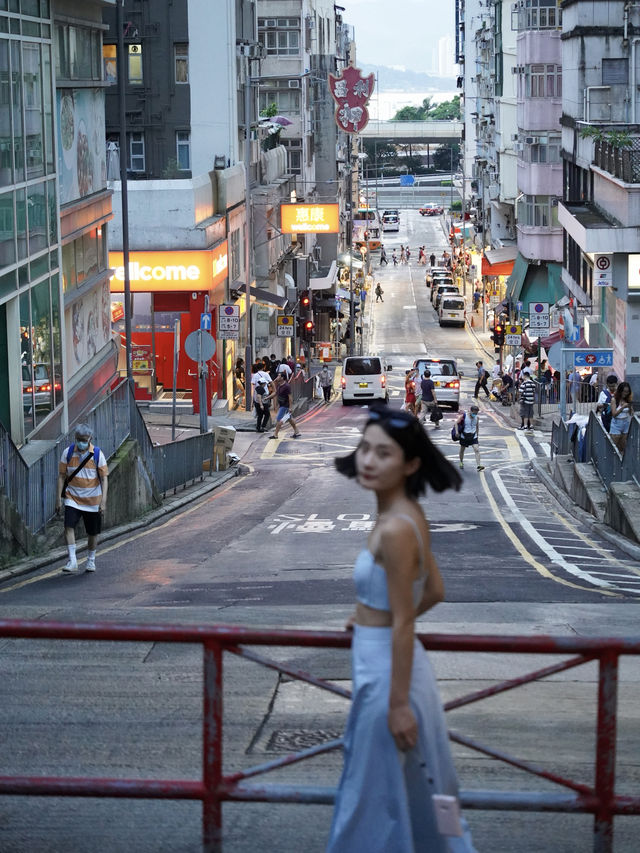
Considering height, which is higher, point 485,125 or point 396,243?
point 485,125

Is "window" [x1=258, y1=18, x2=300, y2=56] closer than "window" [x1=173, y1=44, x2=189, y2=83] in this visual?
No

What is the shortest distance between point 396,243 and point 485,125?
5293cm

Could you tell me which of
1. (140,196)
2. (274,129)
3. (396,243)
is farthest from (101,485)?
(396,243)

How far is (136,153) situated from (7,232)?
3672 cm

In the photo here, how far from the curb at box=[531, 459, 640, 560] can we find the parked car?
52.3ft

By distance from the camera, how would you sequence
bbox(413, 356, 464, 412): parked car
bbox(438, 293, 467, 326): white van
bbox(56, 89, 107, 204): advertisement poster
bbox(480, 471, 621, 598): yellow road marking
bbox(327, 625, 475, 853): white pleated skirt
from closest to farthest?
bbox(327, 625, 475, 853): white pleated skirt → bbox(480, 471, 621, 598): yellow road marking → bbox(56, 89, 107, 204): advertisement poster → bbox(413, 356, 464, 412): parked car → bbox(438, 293, 467, 326): white van

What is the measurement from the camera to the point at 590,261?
51438mm

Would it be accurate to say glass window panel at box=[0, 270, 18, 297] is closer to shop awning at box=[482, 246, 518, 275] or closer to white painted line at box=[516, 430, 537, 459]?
white painted line at box=[516, 430, 537, 459]

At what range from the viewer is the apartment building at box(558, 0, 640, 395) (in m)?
44.5

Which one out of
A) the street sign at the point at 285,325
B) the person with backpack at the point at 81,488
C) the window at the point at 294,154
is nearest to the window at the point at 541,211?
the window at the point at 294,154


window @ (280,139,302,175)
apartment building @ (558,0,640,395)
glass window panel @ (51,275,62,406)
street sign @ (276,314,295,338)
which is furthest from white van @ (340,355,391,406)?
window @ (280,139,302,175)

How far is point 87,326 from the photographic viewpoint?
101ft

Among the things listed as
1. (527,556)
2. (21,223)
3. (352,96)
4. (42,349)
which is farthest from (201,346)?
(352,96)

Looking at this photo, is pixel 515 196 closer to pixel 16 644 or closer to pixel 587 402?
pixel 587 402
